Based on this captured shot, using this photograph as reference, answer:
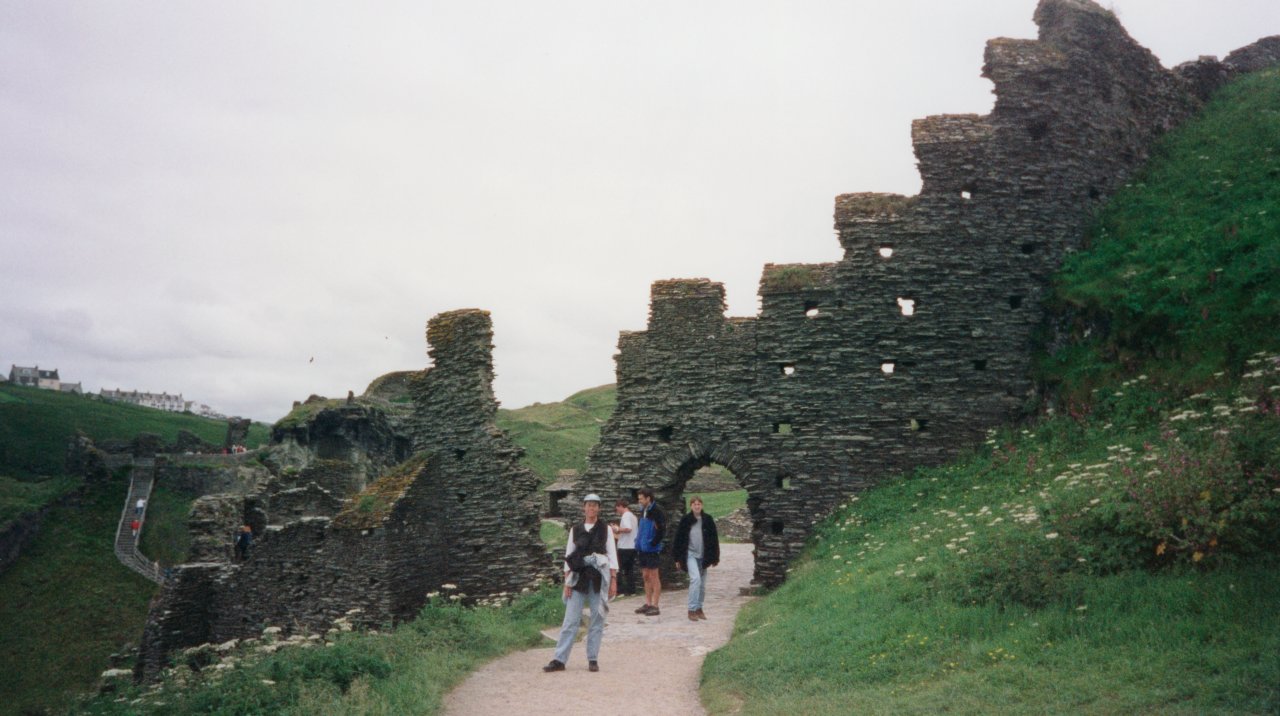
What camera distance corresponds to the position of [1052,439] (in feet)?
51.2

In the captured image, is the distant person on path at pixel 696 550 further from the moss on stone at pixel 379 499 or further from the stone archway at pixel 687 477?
the moss on stone at pixel 379 499

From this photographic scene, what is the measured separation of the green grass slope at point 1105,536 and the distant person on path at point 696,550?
41.7 inches

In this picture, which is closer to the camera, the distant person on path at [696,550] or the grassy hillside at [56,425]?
the distant person on path at [696,550]

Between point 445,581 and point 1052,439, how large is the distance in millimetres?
12781

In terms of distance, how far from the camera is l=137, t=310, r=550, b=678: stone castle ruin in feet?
61.3

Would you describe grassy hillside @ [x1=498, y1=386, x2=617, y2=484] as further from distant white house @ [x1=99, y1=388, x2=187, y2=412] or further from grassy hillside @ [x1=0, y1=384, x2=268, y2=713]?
distant white house @ [x1=99, y1=388, x2=187, y2=412]

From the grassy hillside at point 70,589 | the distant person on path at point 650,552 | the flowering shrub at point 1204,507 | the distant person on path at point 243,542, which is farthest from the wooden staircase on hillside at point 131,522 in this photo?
the flowering shrub at point 1204,507

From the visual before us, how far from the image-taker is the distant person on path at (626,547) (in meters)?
15.8

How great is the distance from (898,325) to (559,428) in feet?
134

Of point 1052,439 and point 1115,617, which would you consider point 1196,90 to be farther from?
point 1115,617

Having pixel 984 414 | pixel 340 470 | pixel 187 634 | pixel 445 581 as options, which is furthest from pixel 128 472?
pixel 984 414

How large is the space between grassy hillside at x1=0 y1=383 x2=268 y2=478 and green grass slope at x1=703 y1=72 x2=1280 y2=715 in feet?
185

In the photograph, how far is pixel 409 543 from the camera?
62.2 ft

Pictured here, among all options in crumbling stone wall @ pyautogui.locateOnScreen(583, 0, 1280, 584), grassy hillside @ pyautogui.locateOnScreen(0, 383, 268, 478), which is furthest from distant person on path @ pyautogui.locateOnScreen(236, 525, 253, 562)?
grassy hillside @ pyautogui.locateOnScreen(0, 383, 268, 478)
